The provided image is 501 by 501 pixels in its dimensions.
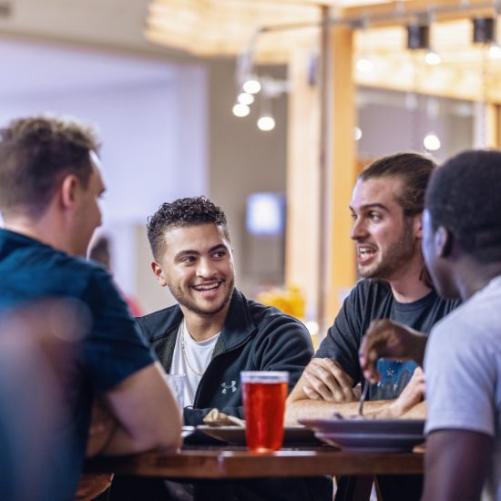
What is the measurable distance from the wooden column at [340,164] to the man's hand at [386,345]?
5600 millimetres

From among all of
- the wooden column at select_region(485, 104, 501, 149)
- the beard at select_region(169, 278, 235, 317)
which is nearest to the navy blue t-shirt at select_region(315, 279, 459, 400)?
the beard at select_region(169, 278, 235, 317)

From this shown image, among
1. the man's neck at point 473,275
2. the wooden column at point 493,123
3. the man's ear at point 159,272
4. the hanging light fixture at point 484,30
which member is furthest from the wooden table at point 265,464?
the wooden column at point 493,123

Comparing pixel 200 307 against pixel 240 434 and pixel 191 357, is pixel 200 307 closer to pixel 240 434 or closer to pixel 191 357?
pixel 191 357

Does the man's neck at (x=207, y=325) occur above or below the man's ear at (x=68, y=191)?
below

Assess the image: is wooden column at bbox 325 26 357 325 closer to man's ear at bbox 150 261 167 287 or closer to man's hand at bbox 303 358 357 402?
man's ear at bbox 150 261 167 287

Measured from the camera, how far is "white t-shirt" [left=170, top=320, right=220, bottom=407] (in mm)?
3318

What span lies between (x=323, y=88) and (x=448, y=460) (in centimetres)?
627

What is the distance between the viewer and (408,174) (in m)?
3.09

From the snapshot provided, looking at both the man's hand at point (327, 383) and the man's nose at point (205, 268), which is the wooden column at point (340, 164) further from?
the man's hand at point (327, 383)

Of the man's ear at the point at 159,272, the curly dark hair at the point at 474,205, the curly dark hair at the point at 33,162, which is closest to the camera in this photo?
the curly dark hair at the point at 474,205

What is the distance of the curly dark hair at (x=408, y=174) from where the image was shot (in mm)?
3078

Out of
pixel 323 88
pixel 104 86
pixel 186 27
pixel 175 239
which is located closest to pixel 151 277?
pixel 104 86

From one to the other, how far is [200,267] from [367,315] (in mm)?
507

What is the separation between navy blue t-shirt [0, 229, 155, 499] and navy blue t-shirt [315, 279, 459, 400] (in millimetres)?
925
